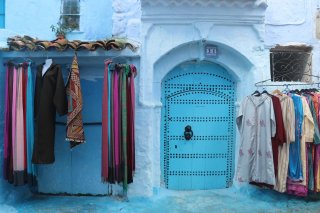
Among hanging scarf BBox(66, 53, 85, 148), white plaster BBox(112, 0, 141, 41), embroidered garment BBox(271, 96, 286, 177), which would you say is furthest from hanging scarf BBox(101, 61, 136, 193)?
embroidered garment BBox(271, 96, 286, 177)

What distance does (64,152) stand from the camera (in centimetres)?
592

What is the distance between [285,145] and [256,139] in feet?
1.49

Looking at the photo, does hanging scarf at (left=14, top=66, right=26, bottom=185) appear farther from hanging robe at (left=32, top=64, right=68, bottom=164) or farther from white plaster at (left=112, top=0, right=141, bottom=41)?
white plaster at (left=112, top=0, right=141, bottom=41)

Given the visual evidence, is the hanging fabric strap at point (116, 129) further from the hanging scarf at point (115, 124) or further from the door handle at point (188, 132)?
the door handle at point (188, 132)

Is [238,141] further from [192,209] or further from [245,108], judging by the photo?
[192,209]

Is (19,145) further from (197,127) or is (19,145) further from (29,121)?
(197,127)

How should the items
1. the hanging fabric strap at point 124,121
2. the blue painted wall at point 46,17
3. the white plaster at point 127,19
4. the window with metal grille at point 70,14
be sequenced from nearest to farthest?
1. the hanging fabric strap at point 124,121
2. the white plaster at point 127,19
3. the blue painted wall at point 46,17
4. the window with metal grille at point 70,14

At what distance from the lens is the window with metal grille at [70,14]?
24.9 feet

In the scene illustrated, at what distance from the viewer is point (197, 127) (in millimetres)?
6148

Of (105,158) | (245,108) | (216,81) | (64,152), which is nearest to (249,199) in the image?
(245,108)

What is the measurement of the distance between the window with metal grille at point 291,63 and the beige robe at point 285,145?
3.35ft

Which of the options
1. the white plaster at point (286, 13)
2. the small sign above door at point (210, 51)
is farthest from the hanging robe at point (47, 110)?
the white plaster at point (286, 13)

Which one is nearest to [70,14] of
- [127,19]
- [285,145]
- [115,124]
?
[127,19]

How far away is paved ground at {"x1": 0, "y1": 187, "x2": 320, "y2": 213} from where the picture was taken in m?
5.23
